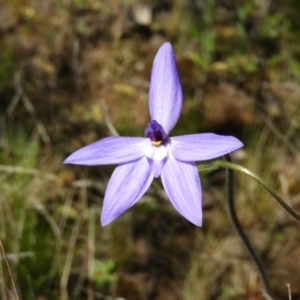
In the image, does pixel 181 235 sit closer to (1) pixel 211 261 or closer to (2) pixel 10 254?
(1) pixel 211 261

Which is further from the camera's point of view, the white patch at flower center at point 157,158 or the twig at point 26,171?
the twig at point 26,171

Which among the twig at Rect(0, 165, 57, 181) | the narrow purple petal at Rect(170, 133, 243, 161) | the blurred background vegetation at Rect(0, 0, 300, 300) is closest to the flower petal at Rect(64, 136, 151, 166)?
the narrow purple petal at Rect(170, 133, 243, 161)

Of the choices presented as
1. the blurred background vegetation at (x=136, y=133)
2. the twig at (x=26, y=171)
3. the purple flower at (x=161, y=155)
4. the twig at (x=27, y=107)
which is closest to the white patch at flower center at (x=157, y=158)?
the purple flower at (x=161, y=155)

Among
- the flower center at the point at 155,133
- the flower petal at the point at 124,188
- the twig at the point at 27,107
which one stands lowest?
the twig at the point at 27,107

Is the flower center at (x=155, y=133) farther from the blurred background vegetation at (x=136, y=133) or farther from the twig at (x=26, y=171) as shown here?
the twig at (x=26, y=171)

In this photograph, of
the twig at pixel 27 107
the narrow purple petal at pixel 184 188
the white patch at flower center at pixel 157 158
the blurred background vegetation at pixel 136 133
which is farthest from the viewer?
the twig at pixel 27 107

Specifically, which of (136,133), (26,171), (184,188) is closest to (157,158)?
(184,188)

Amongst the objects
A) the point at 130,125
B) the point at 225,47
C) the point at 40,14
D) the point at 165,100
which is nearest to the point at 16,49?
the point at 40,14
